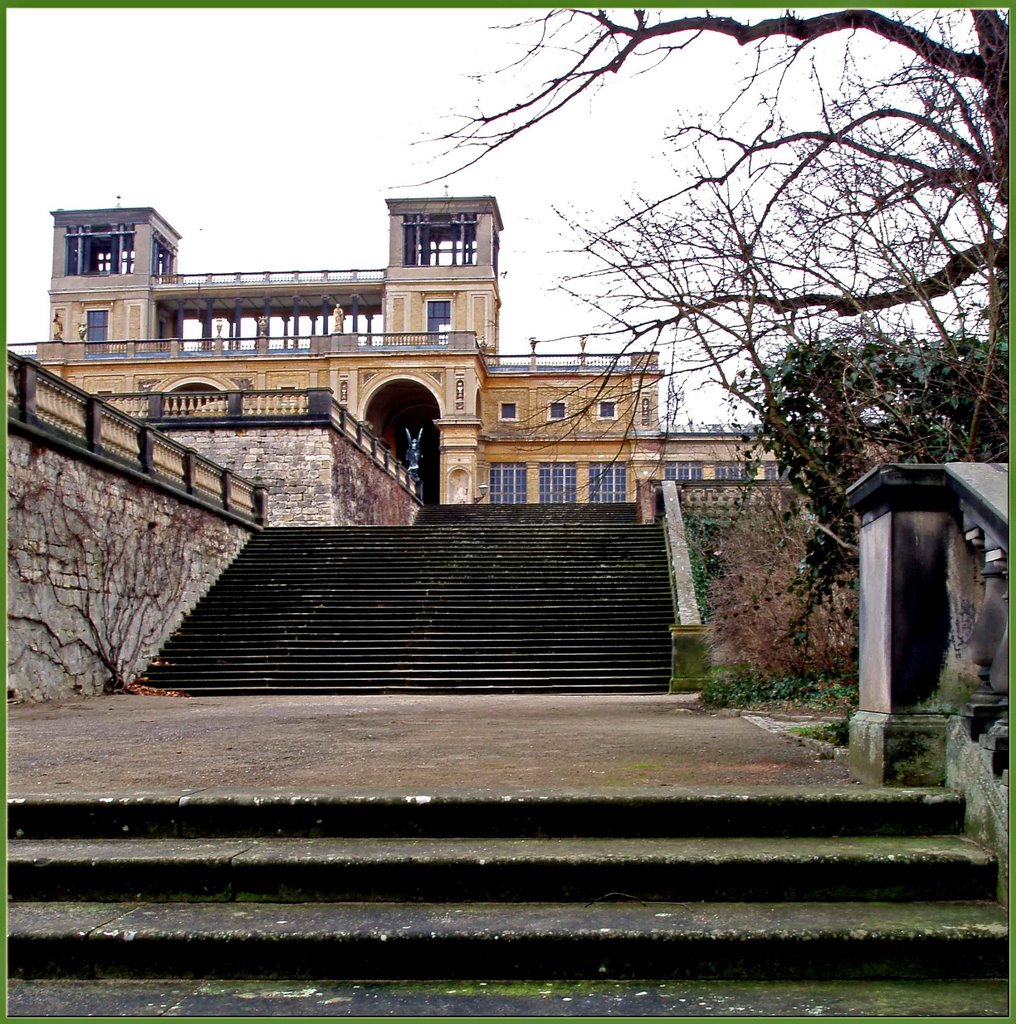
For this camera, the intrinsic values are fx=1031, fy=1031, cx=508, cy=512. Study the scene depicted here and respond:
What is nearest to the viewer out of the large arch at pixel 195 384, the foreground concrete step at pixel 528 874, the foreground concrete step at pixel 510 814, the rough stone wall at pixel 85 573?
the foreground concrete step at pixel 528 874

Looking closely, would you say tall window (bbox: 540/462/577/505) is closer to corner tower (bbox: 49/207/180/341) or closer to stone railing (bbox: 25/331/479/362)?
stone railing (bbox: 25/331/479/362)

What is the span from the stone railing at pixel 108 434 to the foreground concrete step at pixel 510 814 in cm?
913

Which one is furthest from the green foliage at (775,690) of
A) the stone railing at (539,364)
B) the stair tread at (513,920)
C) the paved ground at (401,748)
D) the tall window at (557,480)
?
the stone railing at (539,364)

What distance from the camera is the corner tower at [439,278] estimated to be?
58.8 m

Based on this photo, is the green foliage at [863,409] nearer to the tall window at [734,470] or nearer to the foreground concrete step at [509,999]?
the tall window at [734,470]

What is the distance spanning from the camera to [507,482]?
2124 inches

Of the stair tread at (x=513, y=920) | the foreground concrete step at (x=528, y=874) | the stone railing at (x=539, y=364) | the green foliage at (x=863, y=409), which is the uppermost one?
the stone railing at (x=539, y=364)

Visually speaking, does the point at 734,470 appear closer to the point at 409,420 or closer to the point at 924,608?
the point at 924,608

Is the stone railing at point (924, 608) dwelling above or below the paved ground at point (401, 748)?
above

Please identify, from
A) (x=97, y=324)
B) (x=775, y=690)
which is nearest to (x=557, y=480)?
(x=97, y=324)

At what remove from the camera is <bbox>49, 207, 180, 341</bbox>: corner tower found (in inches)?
2427

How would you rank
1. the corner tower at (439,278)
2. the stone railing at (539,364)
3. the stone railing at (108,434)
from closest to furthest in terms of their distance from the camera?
the stone railing at (108,434) → the stone railing at (539,364) → the corner tower at (439,278)

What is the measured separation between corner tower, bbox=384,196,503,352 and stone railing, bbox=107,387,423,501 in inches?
1180

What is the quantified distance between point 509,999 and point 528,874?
0.64 m
